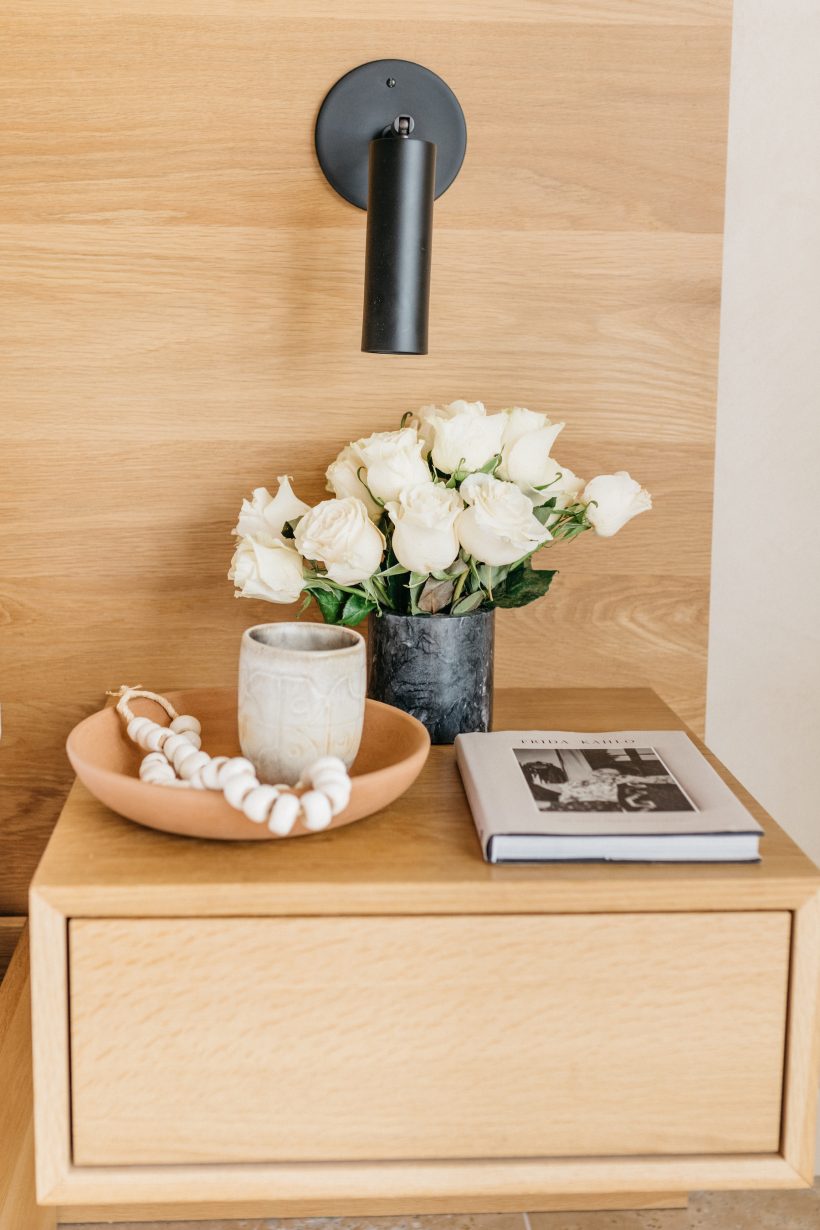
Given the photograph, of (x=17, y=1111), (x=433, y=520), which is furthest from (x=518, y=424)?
(x=17, y=1111)

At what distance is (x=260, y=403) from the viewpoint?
1132 millimetres

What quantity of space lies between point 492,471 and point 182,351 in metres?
0.37

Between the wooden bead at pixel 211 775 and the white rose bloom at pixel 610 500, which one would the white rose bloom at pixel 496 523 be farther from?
the wooden bead at pixel 211 775

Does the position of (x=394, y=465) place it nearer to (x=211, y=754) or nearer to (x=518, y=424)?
(x=518, y=424)

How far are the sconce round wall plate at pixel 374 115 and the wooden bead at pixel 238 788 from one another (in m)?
0.62

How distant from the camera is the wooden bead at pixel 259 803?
2.39 ft

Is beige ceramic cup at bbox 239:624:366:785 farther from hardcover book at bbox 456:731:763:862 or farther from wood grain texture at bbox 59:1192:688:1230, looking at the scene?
wood grain texture at bbox 59:1192:688:1230

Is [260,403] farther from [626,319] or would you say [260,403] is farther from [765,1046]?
[765,1046]

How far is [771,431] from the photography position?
3.92 feet

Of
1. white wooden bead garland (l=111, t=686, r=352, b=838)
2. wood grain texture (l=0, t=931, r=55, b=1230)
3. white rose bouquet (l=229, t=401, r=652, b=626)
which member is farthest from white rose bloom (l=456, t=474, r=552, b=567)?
wood grain texture (l=0, t=931, r=55, b=1230)

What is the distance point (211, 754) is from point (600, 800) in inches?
12.9

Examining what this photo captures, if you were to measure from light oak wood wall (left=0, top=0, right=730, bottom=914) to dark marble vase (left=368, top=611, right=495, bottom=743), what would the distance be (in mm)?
217

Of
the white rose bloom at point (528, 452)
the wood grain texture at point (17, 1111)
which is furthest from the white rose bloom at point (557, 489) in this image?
the wood grain texture at point (17, 1111)

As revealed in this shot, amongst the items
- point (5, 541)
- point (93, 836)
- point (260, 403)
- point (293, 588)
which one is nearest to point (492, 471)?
point (293, 588)
